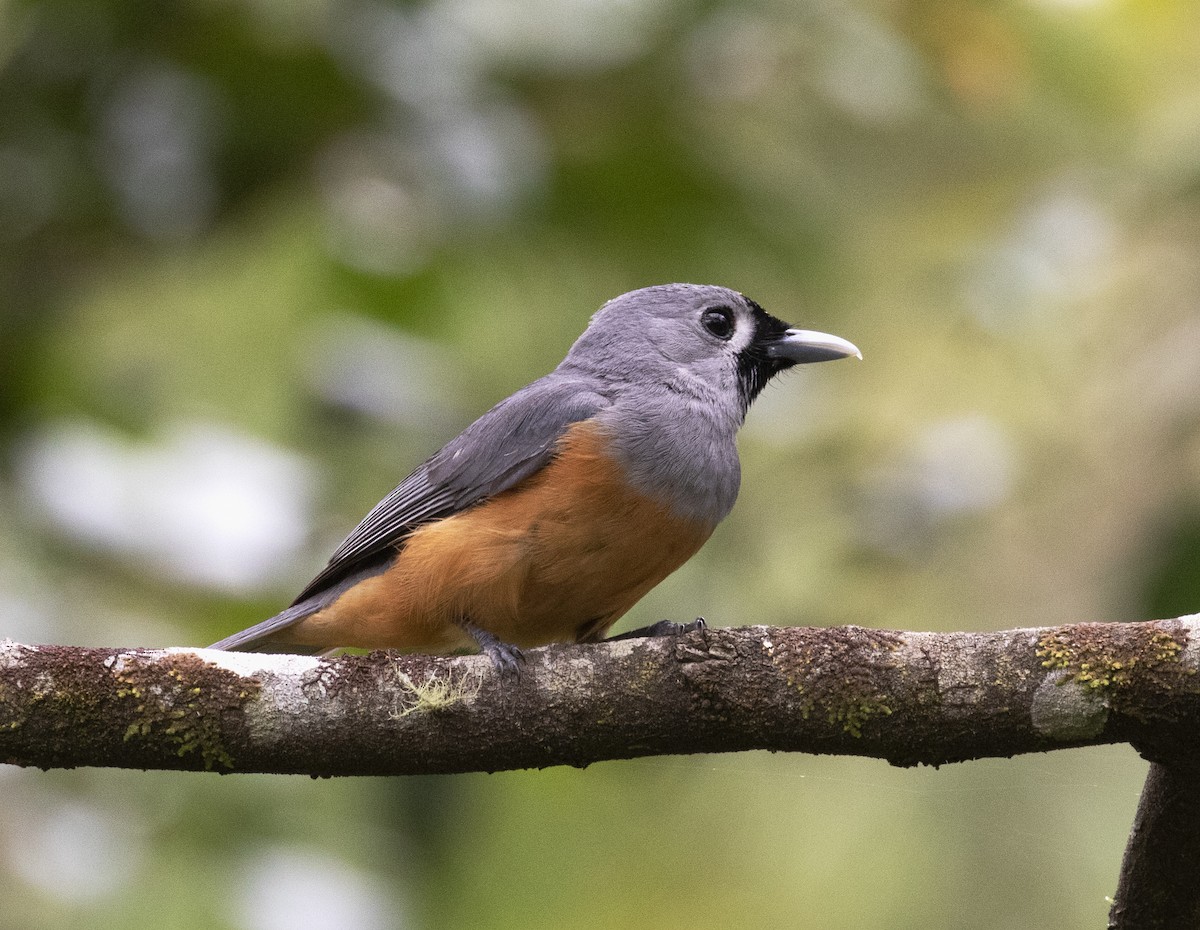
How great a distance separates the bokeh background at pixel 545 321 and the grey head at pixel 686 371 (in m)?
0.18

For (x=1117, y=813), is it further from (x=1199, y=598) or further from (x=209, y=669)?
(x=209, y=669)

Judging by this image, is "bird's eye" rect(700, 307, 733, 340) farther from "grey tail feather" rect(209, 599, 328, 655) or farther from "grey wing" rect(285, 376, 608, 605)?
"grey tail feather" rect(209, 599, 328, 655)

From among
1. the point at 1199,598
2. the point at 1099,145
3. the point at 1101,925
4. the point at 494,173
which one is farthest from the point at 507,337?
the point at 1101,925

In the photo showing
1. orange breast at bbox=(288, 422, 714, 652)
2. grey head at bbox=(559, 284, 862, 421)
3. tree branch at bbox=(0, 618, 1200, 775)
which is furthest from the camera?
grey head at bbox=(559, 284, 862, 421)

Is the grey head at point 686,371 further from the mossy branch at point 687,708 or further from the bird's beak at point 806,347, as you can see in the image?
the mossy branch at point 687,708

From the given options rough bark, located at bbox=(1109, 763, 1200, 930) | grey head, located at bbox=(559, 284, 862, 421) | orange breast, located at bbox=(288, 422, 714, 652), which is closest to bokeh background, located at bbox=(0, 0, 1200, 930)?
grey head, located at bbox=(559, 284, 862, 421)

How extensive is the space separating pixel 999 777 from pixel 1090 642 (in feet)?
10.9

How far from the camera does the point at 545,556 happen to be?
402 cm

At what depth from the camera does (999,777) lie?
5.93 meters

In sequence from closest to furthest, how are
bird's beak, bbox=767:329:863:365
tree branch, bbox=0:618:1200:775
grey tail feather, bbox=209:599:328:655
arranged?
tree branch, bbox=0:618:1200:775, grey tail feather, bbox=209:599:328:655, bird's beak, bbox=767:329:863:365

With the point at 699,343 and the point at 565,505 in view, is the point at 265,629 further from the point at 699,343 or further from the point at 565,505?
the point at 699,343

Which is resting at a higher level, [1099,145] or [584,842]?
[1099,145]

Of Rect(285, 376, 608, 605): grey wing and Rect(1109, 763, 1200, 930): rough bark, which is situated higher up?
Rect(285, 376, 608, 605): grey wing

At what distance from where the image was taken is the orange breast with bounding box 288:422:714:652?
4.03m
